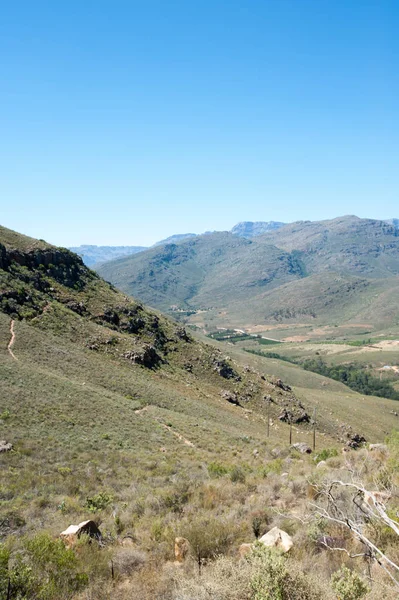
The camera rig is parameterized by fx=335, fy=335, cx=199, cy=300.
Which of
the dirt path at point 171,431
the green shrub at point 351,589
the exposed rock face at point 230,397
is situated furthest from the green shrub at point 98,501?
the exposed rock face at point 230,397

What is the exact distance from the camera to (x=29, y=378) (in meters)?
27.1

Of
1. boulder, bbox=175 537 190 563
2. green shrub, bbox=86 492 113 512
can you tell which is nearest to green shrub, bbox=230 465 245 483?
green shrub, bbox=86 492 113 512

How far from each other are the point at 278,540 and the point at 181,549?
2.46 m

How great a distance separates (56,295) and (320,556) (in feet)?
162

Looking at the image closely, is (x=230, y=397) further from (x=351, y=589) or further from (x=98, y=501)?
(x=351, y=589)

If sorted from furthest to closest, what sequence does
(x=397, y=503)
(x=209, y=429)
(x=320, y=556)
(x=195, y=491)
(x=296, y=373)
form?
(x=296, y=373)
(x=209, y=429)
(x=195, y=491)
(x=397, y=503)
(x=320, y=556)

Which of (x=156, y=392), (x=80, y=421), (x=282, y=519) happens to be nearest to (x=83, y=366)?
(x=156, y=392)

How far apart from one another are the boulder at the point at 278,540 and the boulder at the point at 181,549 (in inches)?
74.0

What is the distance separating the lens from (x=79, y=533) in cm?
925

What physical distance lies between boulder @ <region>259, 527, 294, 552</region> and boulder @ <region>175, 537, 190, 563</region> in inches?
74.0

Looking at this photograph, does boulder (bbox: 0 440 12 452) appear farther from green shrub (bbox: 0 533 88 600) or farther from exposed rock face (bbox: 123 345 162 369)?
exposed rock face (bbox: 123 345 162 369)

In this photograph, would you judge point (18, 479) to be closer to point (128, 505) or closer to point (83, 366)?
point (128, 505)

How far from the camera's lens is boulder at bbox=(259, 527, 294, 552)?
8.02 m

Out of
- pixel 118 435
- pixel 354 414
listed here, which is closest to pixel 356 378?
pixel 354 414
